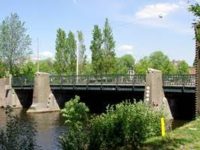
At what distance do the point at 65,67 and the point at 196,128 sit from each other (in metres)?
64.6

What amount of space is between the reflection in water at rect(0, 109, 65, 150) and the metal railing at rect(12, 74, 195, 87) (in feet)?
18.6

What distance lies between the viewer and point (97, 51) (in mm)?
73250

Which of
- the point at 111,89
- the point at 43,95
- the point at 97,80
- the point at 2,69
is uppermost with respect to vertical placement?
the point at 2,69

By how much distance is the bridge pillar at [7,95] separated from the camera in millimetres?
67125

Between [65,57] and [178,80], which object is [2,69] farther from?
[178,80]

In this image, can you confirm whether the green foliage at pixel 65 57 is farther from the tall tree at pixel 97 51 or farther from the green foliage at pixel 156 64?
the green foliage at pixel 156 64

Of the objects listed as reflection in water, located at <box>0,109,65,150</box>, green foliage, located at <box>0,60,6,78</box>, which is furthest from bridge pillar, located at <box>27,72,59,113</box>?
green foliage, located at <box>0,60,6,78</box>

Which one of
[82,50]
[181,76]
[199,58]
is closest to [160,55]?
[82,50]

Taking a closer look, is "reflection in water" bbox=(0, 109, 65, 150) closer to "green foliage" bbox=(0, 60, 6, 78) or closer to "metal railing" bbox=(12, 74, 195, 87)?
"metal railing" bbox=(12, 74, 195, 87)

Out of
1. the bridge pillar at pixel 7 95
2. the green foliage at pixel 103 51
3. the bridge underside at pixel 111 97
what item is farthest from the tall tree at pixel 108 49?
the bridge pillar at pixel 7 95

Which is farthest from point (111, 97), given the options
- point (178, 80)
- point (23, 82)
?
point (178, 80)

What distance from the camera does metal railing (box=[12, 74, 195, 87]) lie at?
4546cm

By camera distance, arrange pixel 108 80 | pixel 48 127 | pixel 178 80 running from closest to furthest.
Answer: pixel 48 127 < pixel 178 80 < pixel 108 80

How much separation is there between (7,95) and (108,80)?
19882 millimetres
